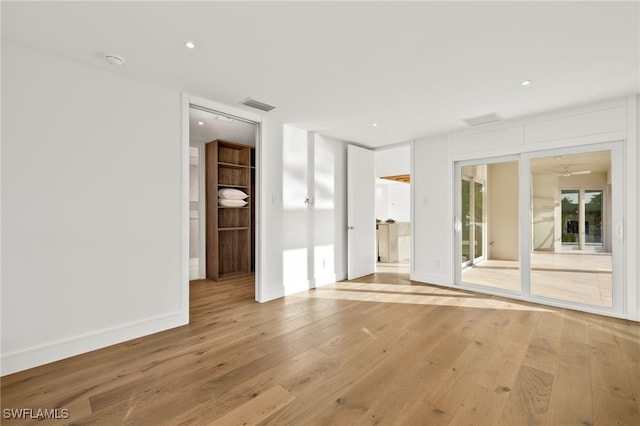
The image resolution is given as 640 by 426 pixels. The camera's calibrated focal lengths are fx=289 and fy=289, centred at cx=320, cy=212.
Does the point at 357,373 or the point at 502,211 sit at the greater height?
the point at 502,211

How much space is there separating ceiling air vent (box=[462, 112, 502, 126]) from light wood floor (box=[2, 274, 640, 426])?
2.43 meters

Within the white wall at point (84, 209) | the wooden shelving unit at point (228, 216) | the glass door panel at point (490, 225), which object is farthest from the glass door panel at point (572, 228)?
the wooden shelving unit at point (228, 216)

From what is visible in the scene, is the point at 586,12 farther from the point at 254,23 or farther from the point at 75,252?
the point at 75,252

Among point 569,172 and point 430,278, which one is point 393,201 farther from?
point 569,172

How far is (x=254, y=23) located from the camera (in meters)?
1.92

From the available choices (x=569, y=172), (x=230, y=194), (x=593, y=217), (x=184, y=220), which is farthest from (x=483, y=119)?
(x=230, y=194)

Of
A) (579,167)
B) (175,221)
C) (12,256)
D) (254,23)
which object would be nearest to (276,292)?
(175,221)

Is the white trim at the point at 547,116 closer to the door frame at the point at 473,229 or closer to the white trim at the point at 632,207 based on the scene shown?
the white trim at the point at 632,207

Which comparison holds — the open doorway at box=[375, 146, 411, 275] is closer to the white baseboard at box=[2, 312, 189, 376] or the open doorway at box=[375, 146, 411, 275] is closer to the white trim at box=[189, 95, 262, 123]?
the white trim at box=[189, 95, 262, 123]

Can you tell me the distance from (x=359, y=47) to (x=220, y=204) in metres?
3.66

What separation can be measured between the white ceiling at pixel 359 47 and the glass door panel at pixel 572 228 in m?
0.84

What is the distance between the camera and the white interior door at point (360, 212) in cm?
505

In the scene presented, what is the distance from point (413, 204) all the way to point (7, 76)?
16.1 ft

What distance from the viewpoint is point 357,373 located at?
6.86 ft
